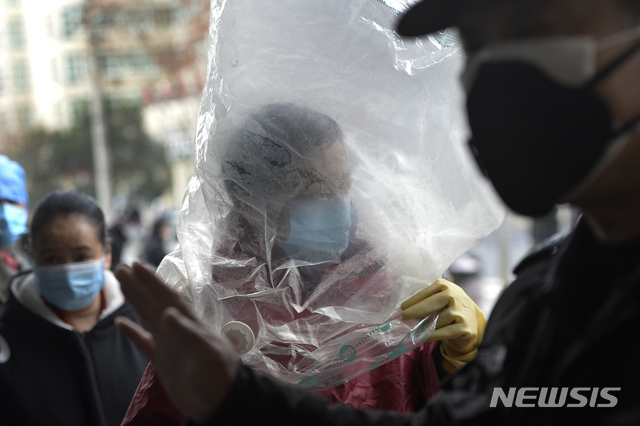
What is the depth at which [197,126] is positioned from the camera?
5.46ft

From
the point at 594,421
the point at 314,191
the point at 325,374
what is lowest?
the point at 325,374

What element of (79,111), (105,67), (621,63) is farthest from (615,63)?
(79,111)

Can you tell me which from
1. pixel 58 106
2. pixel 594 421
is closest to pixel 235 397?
pixel 594 421

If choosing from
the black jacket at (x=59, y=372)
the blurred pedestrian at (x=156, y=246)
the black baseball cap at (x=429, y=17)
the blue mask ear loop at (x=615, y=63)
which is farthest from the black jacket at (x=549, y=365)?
the blurred pedestrian at (x=156, y=246)

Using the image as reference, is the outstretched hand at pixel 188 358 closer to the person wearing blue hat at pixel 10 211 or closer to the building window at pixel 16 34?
the person wearing blue hat at pixel 10 211

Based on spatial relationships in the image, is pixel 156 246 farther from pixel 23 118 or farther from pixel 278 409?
pixel 23 118

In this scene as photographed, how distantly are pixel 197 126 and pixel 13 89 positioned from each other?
3688cm

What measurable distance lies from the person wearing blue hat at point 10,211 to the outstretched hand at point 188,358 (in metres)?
2.51

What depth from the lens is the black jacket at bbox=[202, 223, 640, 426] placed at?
750 millimetres

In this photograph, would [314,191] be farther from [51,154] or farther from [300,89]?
[51,154]

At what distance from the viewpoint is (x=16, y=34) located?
3497 cm

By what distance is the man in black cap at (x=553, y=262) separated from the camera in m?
0.77

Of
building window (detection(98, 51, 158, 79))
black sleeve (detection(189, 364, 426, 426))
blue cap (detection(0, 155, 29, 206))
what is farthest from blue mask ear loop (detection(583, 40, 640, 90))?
building window (detection(98, 51, 158, 79))

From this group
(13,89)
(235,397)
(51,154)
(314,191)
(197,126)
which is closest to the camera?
(235,397)
